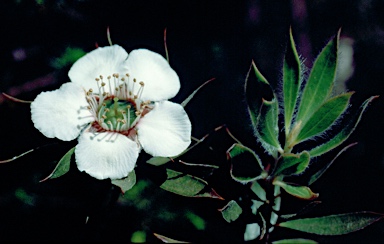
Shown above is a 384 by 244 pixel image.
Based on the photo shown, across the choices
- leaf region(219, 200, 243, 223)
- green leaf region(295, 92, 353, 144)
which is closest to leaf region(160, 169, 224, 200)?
leaf region(219, 200, 243, 223)

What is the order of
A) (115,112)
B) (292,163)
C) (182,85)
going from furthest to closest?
(182,85)
(115,112)
(292,163)

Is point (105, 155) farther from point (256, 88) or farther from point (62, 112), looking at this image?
point (256, 88)

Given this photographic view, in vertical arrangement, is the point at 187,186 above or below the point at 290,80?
below

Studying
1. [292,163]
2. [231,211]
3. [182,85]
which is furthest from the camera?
[182,85]

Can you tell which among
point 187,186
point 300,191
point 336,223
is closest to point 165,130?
point 187,186

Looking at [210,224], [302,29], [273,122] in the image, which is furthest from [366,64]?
[273,122]

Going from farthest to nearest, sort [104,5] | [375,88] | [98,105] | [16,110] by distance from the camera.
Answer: [375,88], [104,5], [16,110], [98,105]

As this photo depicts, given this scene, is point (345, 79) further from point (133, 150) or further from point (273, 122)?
point (133, 150)
